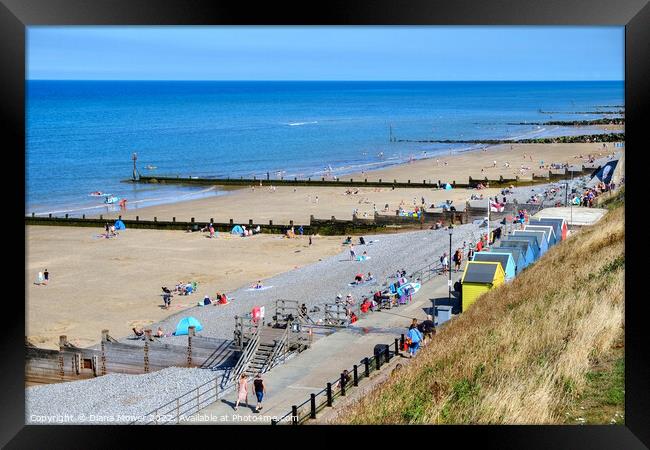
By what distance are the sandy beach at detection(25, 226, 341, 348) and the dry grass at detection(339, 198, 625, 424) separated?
36.8 ft

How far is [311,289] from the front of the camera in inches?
948

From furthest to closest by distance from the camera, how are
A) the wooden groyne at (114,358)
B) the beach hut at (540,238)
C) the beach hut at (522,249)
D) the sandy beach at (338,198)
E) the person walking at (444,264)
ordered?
the sandy beach at (338,198), the person walking at (444,264), the beach hut at (540,238), the beach hut at (522,249), the wooden groyne at (114,358)

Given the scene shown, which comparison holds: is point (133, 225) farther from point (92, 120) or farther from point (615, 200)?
point (92, 120)

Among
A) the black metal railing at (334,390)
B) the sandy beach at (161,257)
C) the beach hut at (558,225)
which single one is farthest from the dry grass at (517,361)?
the beach hut at (558,225)

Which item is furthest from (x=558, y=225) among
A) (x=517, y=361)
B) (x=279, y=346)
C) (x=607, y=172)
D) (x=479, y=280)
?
(x=517, y=361)

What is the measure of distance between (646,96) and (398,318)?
34.2 feet

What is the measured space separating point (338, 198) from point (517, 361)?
3532 centimetres

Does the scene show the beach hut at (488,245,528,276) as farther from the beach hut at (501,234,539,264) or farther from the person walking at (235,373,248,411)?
the person walking at (235,373,248,411)

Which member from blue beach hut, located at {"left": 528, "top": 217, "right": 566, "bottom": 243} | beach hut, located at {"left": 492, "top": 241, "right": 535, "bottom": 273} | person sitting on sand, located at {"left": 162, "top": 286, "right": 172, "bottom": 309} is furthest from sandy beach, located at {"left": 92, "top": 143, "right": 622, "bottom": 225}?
beach hut, located at {"left": 492, "top": 241, "right": 535, "bottom": 273}

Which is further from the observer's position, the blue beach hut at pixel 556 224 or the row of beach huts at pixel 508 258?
the blue beach hut at pixel 556 224

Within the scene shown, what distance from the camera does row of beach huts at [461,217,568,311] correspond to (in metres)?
16.9

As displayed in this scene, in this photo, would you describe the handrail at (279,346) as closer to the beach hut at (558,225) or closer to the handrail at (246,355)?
the handrail at (246,355)

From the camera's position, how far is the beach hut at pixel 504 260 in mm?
17625

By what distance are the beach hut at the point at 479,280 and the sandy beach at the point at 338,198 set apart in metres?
20.0
